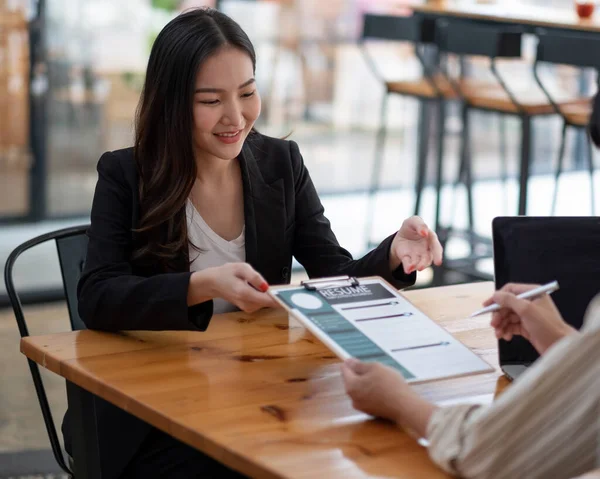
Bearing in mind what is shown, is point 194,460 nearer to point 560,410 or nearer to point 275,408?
point 275,408

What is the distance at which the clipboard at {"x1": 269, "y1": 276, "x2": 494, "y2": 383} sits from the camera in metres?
1.47

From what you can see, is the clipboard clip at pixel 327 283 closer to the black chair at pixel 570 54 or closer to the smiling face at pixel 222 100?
the smiling face at pixel 222 100

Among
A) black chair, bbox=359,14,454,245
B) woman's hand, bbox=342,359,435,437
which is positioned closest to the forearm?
woman's hand, bbox=342,359,435,437

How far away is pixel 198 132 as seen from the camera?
1.97 metres

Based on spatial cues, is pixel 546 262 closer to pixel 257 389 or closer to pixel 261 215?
pixel 257 389

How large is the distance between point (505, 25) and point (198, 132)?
2.88m

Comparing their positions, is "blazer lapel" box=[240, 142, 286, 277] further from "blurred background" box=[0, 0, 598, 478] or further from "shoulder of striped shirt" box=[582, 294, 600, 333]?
"blurred background" box=[0, 0, 598, 478]

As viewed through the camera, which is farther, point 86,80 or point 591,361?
point 86,80

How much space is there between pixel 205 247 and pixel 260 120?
3378 millimetres

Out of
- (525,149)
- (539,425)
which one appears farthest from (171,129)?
(525,149)

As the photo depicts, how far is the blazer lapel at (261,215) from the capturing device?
6.75 ft

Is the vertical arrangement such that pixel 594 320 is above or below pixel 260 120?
above

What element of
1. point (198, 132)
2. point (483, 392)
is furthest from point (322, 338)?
point (198, 132)

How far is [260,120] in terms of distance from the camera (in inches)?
210
